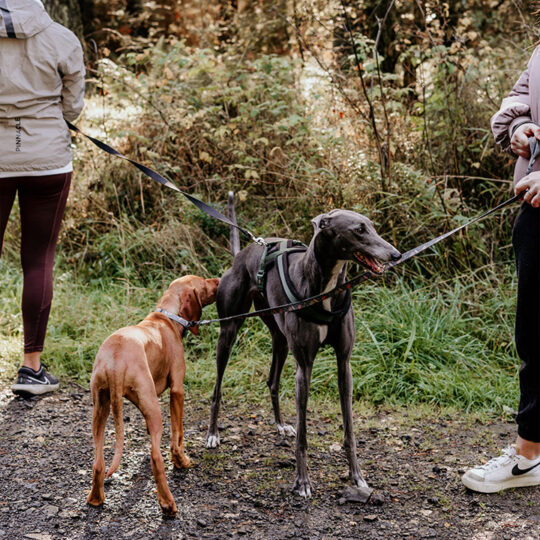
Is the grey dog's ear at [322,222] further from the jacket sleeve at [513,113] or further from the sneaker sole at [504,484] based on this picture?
the sneaker sole at [504,484]

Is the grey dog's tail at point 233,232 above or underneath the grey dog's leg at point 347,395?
above

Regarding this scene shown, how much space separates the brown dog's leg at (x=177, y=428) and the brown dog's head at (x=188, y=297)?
393mm

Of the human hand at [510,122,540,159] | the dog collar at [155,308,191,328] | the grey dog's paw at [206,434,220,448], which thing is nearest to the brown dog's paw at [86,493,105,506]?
the grey dog's paw at [206,434,220,448]

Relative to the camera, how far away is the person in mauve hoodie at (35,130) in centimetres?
402

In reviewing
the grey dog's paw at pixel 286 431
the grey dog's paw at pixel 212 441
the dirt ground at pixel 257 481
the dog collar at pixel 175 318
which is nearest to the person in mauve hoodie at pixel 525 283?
the dirt ground at pixel 257 481

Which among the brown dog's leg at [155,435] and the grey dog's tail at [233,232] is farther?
the grey dog's tail at [233,232]

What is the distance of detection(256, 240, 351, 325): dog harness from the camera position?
320cm

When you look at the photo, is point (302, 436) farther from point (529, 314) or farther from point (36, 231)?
point (36, 231)

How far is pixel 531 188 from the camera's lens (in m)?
2.80

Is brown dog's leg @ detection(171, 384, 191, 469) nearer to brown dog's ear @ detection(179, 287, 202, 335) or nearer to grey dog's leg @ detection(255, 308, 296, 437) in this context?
brown dog's ear @ detection(179, 287, 202, 335)

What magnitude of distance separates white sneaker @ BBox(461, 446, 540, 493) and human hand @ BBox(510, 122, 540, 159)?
5.08 feet

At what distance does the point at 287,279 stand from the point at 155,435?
3.50 ft

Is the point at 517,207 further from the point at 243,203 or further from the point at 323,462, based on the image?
the point at 323,462

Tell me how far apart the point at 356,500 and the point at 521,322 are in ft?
4.01
